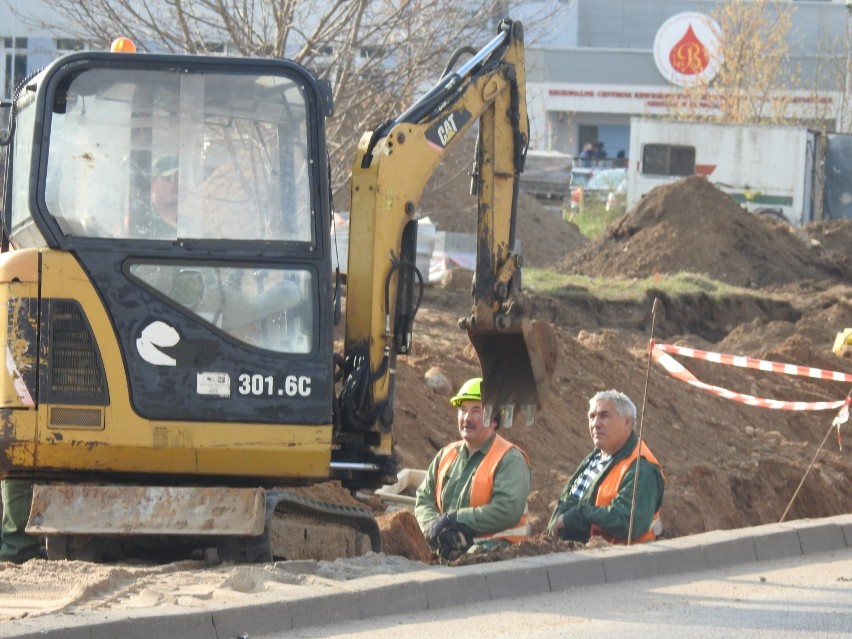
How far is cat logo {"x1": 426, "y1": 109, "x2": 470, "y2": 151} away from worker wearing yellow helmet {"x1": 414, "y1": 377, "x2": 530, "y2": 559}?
5.47 feet

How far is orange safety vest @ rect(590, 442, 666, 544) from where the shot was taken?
9906mm

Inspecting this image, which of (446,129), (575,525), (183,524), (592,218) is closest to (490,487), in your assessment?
(575,525)

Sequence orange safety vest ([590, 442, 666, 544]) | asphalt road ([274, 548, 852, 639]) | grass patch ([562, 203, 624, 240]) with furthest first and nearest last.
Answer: grass patch ([562, 203, 624, 240]), orange safety vest ([590, 442, 666, 544]), asphalt road ([274, 548, 852, 639])

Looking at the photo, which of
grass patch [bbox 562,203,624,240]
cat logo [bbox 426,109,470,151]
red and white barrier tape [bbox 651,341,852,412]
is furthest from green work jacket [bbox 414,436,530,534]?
grass patch [bbox 562,203,624,240]

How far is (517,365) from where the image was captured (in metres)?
10.1

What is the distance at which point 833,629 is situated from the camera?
7.68 m

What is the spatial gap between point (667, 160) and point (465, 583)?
29041 millimetres

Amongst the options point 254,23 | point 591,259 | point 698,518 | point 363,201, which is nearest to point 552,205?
point 591,259

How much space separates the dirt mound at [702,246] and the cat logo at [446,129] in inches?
716

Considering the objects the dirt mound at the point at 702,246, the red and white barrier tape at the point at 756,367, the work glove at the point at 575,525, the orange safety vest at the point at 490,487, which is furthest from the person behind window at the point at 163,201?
the dirt mound at the point at 702,246

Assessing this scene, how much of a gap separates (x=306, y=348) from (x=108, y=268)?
44.2 inches

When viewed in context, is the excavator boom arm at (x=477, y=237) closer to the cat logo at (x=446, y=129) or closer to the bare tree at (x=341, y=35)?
the cat logo at (x=446, y=129)

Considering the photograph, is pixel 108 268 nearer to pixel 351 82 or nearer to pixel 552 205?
pixel 351 82

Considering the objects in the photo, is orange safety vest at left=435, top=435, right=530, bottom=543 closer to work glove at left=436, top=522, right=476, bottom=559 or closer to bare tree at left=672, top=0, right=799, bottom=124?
work glove at left=436, top=522, right=476, bottom=559
